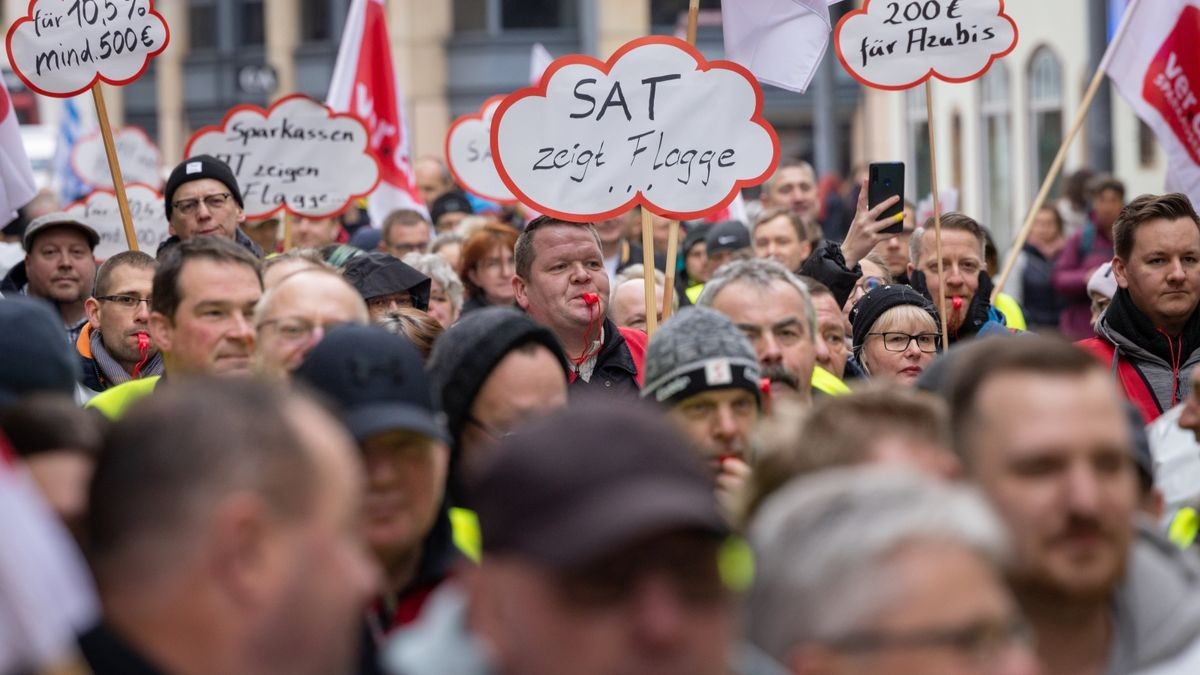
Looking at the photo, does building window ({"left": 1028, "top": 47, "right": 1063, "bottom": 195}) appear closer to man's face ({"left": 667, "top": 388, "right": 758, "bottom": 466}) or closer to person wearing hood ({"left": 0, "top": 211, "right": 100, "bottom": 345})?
person wearing hood ({"left": 0, "top": 211, "right": 100, "bottom": 345})

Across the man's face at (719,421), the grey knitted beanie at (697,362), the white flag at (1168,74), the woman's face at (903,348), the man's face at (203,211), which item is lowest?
the woman's face at (903,348)

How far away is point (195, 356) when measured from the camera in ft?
17.0

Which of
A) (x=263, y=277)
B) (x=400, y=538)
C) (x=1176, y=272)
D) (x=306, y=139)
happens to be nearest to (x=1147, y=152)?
(x=306, y=139)

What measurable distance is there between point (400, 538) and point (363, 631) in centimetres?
30

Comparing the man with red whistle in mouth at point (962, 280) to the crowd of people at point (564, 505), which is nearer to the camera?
the crowd of people at point (564, 505)

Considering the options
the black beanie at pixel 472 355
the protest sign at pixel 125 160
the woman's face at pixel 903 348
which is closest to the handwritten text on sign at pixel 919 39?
the woman's face at pixel 903 348

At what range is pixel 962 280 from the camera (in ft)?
26.8

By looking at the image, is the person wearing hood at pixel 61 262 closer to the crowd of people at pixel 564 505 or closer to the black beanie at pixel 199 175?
the black beanie at pixel 199 175

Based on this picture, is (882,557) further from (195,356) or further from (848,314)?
(848,314)

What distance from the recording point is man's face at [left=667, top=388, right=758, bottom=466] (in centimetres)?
451

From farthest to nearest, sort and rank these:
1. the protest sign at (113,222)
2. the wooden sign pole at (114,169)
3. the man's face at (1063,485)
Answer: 1. the protest sign at (113,222)
2. the wooden sign pole at (114,169)
3. the man's face at (1063,485)

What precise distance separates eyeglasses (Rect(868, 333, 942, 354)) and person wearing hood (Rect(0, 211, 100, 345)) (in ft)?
12.6

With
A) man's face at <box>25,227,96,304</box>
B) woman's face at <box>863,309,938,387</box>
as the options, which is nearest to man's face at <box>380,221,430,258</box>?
man's face at <box>25,227,96,304</box>

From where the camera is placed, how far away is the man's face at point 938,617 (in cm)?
252
